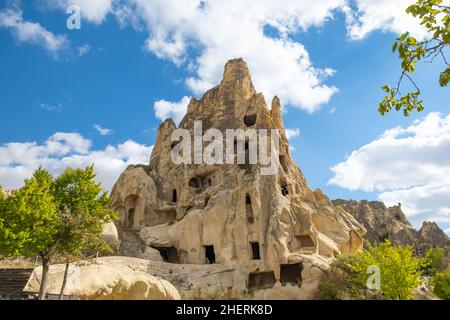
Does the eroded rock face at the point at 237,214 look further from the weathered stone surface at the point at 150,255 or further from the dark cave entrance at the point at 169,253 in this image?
the weathered stone surface at the point at 150,255

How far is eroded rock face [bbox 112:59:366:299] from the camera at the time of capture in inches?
1335

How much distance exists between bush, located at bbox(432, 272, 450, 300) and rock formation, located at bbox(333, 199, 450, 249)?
104 ft

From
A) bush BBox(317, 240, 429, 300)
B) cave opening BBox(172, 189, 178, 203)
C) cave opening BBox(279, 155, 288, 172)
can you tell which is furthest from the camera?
cave opening BBox(172, 189, 178, 203)

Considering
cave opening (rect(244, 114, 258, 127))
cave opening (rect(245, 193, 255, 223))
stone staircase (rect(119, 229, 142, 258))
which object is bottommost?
stone staircase (rect(119, 229, 142, 258))

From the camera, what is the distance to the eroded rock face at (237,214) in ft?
111

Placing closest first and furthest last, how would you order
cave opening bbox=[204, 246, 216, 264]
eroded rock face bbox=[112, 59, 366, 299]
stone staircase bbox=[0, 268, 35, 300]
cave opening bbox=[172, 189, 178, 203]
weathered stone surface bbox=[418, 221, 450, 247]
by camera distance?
1. stone staircase bbox=[0, 268, 35, 300]
2. eroded rock face bbox=[112, 59, 366, 299]
3. cave opening bbox=[204, 246, 216, 264]
4. cave opening bbox=[172, 189, 178, 203]
5. weathered stone surface bbox=[418, 221, 450, 247]

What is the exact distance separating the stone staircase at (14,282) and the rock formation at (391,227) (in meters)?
52.7

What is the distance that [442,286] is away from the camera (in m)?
30.1

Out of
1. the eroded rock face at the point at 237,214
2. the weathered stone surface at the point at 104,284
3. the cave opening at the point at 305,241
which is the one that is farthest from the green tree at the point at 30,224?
the cave opening at the point at 305,241

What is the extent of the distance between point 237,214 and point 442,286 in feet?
56.6

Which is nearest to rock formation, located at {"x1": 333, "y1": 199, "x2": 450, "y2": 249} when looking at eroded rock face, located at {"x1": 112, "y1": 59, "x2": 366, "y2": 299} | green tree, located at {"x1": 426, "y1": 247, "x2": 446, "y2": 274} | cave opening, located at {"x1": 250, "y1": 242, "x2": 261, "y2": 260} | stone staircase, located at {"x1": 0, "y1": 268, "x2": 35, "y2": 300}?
green tree, located at {"x1": 426, "y1": 247, "x2": 446, "y2": 274}

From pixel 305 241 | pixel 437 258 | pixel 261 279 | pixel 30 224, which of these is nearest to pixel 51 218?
pixel 30 224

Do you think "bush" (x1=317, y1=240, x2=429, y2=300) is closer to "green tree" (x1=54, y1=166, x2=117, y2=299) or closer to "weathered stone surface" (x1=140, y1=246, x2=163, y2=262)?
"weathered stone surface" (x1=140, y1=246, x2=163, y2=262)
